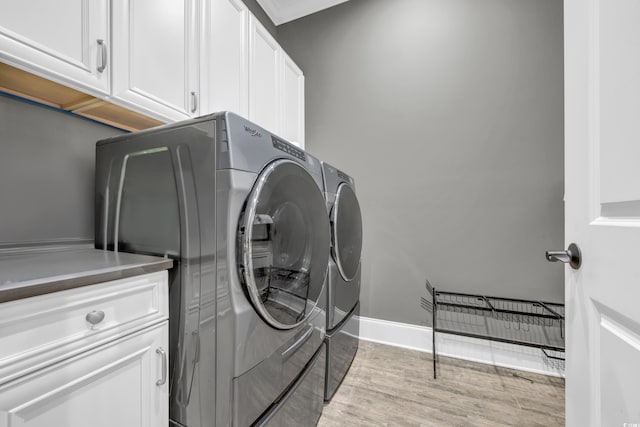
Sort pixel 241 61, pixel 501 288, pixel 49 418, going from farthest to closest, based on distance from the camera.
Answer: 1. pixel 501 288
2. pixel 241 61
3. pixel 49 418

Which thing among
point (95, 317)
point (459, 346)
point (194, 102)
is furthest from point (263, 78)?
point (459, 346)

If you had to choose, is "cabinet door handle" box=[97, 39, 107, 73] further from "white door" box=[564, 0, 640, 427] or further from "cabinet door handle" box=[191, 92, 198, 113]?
"white door" box=[564, 0, 640, 427]

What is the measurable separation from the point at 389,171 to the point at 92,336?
2113 millimetres

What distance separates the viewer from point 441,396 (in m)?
1.55

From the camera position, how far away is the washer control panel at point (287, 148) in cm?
99

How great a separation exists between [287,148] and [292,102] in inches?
57.5

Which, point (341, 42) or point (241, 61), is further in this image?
point (341, 42)

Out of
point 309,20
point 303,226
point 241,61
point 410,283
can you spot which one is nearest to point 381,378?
point 410,283

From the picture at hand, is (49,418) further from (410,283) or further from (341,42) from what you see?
(341,42)

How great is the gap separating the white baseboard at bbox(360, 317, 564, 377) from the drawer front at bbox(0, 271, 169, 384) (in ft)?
6.03

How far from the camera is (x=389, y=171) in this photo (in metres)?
2.28

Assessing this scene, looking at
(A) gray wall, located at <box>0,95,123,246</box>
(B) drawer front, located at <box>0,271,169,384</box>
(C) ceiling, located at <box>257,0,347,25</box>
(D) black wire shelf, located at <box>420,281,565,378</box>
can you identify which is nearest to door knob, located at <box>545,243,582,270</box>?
(B) drawer front, located at <box>0,271,169,384</box>

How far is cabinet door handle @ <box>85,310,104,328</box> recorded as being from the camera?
67 centimetres

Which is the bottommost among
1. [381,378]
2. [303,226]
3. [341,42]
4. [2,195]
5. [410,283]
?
[381,378]
